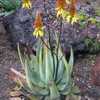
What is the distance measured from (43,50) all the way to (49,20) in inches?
55.3

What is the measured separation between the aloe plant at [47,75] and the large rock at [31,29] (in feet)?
3.14

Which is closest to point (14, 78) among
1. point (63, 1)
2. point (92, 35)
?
point (92, 35)

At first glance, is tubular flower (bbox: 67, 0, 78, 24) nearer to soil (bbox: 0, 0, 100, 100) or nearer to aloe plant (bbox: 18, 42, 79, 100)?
aloe plant (bbox: 18, 42, 79, 100)

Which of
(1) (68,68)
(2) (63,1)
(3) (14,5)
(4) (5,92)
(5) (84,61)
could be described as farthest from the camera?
(3) (14,5)

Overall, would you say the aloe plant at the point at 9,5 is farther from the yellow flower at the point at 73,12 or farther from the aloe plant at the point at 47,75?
the yellow flower at the point at 73,12

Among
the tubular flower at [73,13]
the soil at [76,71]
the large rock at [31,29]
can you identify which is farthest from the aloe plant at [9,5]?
the tubular flower at [73,13]

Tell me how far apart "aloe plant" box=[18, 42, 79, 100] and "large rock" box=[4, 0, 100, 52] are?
37.6 inches

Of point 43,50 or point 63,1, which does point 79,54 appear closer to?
point 43,50

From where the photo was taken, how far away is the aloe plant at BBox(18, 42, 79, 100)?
4182 millimetres

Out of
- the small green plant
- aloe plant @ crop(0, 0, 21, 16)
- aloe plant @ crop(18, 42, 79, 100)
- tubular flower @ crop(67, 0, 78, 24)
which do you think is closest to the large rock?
the small green plant

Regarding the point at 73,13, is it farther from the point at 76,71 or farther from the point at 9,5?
the point at 9,5

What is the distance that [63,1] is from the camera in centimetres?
358

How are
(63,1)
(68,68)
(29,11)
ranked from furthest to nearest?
(29,11)
(68,68)
(63,1)

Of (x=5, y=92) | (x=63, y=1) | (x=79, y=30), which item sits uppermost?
(x=63, y=1)
